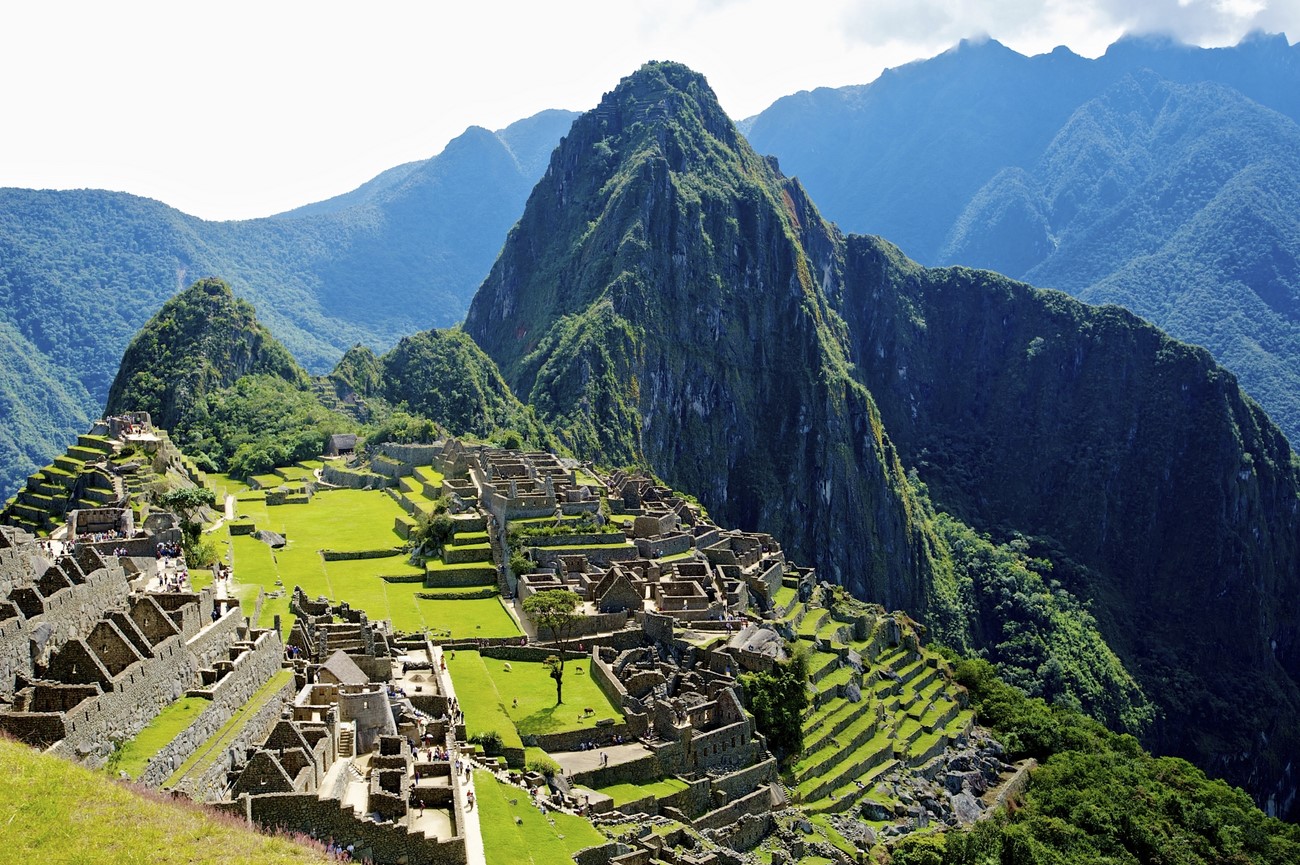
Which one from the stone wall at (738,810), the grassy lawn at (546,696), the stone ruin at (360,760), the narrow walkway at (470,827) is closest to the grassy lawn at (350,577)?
the grassy lawn at (546,696)

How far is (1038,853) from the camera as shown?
5338cm

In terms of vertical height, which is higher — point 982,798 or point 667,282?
point 667,282

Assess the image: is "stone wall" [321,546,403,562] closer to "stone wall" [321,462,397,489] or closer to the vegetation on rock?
"stone wall" [321,462,397,489]

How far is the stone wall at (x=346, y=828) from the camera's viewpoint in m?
26.1

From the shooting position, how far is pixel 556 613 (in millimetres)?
51219

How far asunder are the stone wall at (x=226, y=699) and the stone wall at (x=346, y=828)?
257 cm

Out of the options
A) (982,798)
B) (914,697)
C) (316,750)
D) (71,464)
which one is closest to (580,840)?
(316,750)

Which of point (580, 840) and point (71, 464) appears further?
point (71, 464)

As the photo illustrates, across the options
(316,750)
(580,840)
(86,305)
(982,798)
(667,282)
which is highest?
(667,282)

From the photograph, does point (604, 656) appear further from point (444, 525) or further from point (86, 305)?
point (86, 305)

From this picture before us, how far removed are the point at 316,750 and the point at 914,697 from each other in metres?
47.7

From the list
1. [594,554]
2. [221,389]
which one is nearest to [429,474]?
[594,554]

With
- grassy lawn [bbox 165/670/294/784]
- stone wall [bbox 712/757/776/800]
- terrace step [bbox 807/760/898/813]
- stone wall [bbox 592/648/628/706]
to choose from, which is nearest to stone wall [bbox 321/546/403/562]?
Result: stone wall [bbox 592/648/628/706]

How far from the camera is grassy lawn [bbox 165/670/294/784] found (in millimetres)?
27705
